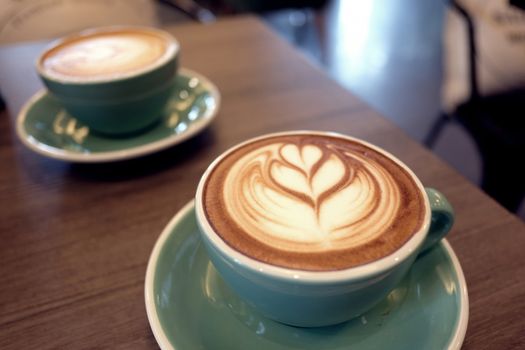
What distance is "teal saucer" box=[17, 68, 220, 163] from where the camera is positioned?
548 millimetres

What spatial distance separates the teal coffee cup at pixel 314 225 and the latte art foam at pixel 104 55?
10.1 inches

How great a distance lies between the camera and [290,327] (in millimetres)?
357

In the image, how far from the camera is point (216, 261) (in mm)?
329

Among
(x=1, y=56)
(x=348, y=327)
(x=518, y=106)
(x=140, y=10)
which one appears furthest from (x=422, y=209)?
(x=140, y=10)

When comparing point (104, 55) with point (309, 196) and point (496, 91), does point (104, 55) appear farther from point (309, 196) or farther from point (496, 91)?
point (496, 91)

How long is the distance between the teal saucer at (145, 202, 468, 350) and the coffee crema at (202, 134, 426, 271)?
79 mm

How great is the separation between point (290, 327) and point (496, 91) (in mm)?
796

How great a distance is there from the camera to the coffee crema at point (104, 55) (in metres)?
0.56

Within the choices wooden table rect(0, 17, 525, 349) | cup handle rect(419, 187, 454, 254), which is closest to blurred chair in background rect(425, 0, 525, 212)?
wooden table rect(0, 17, 525, 349)

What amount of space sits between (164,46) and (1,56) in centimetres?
44

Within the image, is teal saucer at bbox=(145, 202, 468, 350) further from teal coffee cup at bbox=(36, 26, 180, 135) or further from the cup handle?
teal coffee cup at bbox=(36, 26, 180, 135)

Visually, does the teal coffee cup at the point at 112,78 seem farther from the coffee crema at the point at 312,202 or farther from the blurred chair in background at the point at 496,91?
the blurred chair in background at the point at 496,91

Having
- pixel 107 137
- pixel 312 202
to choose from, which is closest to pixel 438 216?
pixel 312 202

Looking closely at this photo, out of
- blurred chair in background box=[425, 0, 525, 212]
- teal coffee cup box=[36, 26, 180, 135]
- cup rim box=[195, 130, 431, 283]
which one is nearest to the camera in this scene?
cup rim box=[195, 130, 431, 283]
